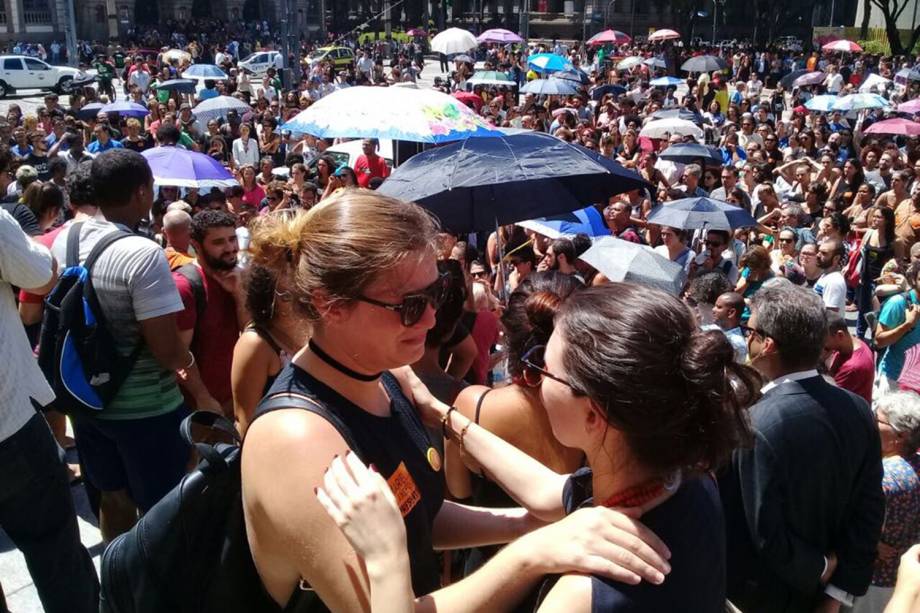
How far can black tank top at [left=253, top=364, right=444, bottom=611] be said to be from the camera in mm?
1711

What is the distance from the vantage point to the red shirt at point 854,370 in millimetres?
4219

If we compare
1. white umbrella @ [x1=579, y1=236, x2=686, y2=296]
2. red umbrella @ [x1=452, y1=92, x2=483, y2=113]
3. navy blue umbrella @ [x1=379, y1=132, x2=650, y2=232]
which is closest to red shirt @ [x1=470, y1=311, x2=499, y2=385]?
navy blue umbrella @ [x1=379, y1=132, x2=650, y2=232]

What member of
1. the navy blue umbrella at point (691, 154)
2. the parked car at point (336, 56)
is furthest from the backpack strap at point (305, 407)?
the parked car at point (336, 56)

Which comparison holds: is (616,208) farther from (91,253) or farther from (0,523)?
(0,523)

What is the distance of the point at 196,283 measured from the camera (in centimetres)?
373

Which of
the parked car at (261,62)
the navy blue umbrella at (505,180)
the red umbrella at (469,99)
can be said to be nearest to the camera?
the navy blue umbrella at (505,180)

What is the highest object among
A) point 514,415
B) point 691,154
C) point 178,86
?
point 178,86

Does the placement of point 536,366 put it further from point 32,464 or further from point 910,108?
point 910,108

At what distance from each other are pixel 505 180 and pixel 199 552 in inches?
117

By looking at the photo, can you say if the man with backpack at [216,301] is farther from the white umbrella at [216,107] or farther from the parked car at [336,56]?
the parked car at [336,56]

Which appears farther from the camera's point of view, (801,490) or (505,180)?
(505,180)

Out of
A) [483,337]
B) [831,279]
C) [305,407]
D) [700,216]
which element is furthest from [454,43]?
[305,407]

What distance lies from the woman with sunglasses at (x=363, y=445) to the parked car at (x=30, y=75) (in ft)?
105

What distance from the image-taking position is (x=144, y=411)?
333 centimetres
